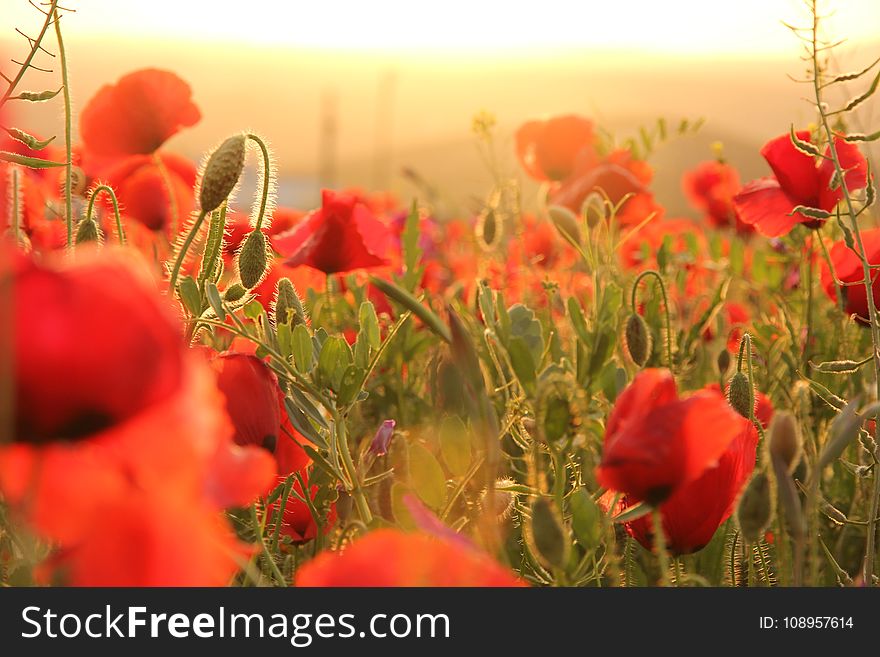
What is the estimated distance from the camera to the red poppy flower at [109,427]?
1.18 feet

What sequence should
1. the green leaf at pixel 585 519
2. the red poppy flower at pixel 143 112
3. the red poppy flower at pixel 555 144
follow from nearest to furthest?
the green leaf at pixel 585 519, the red poppy flower at pixel 143 112, the red poppy flower at pixel 555 144

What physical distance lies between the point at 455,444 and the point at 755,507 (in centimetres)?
27

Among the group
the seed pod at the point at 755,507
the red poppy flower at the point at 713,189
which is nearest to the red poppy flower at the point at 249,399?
the seed pod at the point at 755,507

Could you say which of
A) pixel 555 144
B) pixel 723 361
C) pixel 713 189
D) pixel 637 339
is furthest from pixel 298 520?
pixel 713 189

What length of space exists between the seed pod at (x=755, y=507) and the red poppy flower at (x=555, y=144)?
50.7 inches

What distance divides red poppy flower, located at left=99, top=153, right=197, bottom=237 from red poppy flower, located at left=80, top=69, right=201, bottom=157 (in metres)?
0.06

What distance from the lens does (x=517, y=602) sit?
46 centimetres

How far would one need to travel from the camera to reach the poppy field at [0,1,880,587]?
376 mm

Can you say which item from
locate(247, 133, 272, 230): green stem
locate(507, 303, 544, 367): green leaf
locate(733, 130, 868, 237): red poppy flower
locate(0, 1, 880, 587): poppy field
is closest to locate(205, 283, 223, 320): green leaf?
locate(0, 1, 880, 587): poppy field

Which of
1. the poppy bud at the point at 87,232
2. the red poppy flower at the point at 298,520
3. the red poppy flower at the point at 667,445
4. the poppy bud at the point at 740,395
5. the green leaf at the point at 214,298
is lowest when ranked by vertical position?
the red poppy flower at the point at 298,520

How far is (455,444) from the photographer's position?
0.76m

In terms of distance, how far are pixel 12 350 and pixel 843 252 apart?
81cm

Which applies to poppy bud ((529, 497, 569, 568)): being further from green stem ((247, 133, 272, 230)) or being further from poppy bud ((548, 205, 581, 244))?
poppy bud ((548, 205, 581, 244))

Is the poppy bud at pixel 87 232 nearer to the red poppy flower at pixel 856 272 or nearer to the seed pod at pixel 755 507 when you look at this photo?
the seed pod at pixel 755 507
